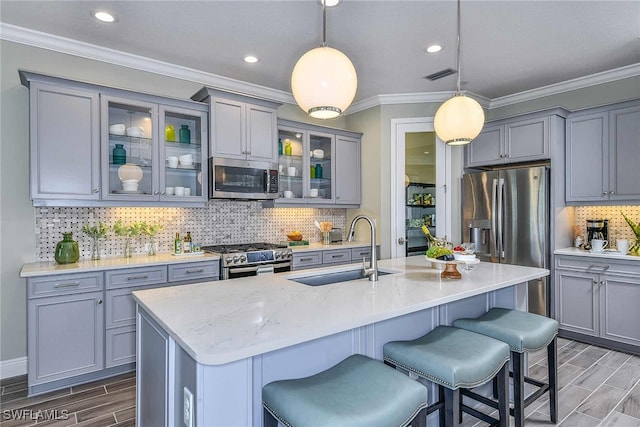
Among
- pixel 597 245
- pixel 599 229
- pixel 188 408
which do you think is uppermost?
pixel 599 229

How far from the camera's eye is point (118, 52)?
11.0 ft

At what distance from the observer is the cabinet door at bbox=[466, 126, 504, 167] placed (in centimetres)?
430

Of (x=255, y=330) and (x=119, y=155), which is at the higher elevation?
(x=119, y=155)

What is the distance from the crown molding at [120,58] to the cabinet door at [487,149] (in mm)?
2501

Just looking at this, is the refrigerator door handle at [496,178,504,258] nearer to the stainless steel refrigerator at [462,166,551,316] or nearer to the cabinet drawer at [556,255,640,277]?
the stainless steel refrigerator at [462,166,551,316]

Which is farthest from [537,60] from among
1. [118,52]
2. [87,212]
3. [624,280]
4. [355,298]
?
[87,212]

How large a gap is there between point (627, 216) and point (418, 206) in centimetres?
211

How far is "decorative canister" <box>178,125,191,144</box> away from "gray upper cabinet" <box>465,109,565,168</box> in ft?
10.8

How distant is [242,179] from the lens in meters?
3.75

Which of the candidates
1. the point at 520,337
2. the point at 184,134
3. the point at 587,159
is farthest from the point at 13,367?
the point at 587,159

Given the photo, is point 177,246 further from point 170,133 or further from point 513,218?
point 513,218

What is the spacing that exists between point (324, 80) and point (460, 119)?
1.05m

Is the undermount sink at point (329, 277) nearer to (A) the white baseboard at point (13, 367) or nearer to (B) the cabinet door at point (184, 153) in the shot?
(B) the cabinet door at point (184, 153)

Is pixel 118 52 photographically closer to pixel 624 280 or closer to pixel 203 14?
pixel 203 14
